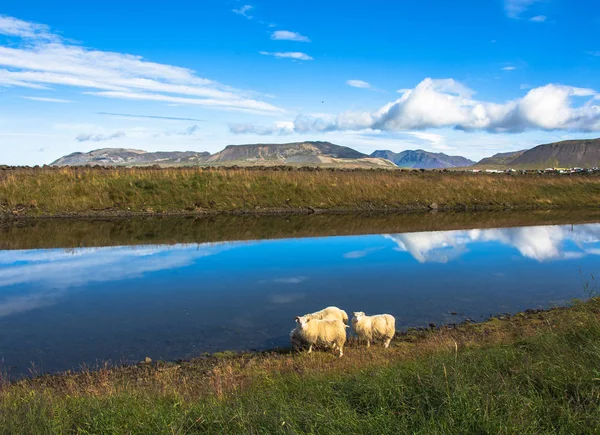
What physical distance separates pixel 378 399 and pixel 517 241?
31.5m

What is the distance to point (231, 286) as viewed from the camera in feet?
71.3

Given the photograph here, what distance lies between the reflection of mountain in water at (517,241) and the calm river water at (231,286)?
0.55 ft

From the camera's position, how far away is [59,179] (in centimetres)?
4728

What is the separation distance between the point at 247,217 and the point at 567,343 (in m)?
37.9

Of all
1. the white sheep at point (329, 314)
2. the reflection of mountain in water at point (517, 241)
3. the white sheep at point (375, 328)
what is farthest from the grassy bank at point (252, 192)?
the white sheep at point (375, 328)

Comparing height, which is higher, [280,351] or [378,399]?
[378,399]

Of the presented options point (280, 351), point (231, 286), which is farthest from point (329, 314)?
point (231, 286)

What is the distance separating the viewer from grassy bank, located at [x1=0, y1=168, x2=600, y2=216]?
45.1 meters

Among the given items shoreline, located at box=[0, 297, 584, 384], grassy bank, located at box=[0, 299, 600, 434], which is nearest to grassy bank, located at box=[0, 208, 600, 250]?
shoreline, located at box=[0, 297, 584, 384]

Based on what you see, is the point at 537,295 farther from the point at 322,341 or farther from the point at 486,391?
the point at 486,391

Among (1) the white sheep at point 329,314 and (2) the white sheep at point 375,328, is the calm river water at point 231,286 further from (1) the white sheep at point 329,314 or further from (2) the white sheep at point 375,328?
(2) the white sheep at point 375,328

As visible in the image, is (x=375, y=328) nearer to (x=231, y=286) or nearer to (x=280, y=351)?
(x=280, y=351)

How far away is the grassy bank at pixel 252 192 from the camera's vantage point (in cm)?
4512

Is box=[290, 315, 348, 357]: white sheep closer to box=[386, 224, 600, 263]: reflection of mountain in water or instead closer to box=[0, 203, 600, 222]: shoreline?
box=[386, 224, 600, 263]: reflection of mountain in water
